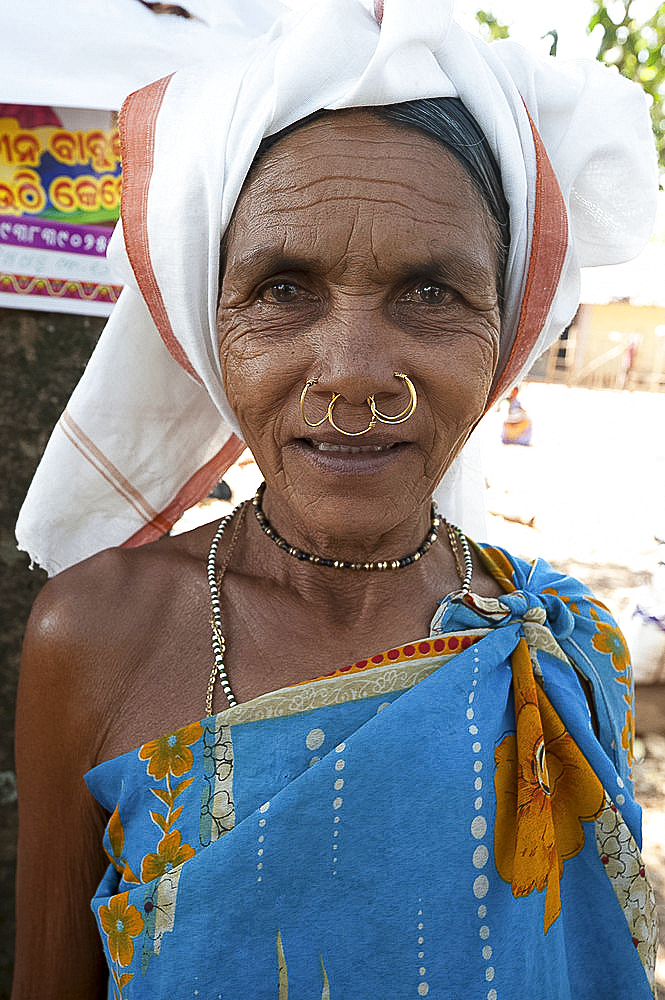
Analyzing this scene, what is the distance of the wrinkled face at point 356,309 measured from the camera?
1.19m

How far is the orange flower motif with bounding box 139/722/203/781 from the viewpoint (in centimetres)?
124

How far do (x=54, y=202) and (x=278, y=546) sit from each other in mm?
891

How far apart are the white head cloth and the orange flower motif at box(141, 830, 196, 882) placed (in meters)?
0.67

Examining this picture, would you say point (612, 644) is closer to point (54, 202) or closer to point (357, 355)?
point (357, 355)

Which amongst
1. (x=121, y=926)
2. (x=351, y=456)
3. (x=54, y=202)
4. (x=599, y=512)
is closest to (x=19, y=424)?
(x=54, y=202)

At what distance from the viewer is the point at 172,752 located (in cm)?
125

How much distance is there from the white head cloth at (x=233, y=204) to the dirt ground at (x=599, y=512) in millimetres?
2932

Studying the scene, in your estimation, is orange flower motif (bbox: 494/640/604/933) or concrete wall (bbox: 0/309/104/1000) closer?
orange flower motif (bbox: 494/640/604/933)

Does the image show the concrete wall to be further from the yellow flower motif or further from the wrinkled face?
the yellow flower motif

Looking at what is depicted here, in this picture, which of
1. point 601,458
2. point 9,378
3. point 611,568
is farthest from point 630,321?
point 9,378

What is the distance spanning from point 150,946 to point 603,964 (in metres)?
0.81

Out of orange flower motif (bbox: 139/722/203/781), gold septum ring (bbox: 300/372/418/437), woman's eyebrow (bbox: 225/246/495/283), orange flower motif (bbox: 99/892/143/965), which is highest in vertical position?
woman's eyebrow (bbox: 225/246/495/283)

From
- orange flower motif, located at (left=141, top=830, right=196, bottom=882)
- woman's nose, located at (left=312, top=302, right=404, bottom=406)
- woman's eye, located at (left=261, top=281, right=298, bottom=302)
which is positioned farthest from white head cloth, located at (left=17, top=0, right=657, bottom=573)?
orange flower motif, located at (left=141, top=830, right=196, bottom=882)

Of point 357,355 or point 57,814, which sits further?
point 57,814
